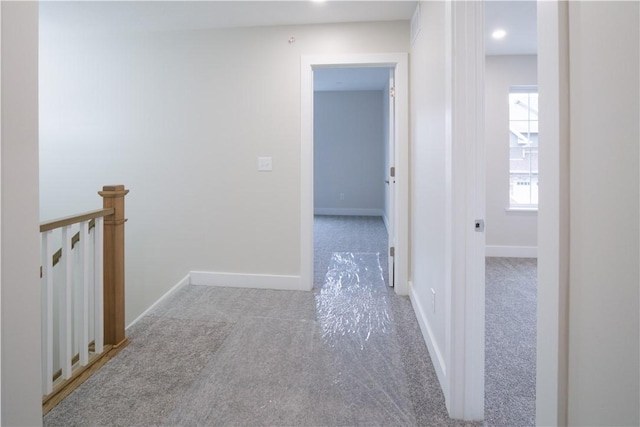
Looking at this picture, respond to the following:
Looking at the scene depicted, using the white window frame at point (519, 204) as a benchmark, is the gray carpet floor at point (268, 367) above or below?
below

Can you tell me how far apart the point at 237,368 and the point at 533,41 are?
413 cm

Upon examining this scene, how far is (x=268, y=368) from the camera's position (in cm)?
194

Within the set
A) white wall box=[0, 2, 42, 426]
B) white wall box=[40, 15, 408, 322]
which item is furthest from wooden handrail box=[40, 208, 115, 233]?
white wall box=[40, 15, 408, 322]

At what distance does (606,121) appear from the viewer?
61 centimetres

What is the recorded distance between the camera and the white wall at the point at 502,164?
4273 mm

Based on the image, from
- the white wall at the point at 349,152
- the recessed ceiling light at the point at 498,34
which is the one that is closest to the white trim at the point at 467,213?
the recessed ceiling light at the point at 498,34

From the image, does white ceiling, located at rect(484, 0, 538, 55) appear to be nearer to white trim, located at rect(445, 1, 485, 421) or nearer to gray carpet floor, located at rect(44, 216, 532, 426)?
white trim, located at rect(445, 1, 485, 421)

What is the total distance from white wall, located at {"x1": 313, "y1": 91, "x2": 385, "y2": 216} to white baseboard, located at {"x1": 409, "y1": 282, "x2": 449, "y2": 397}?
5.19 metres

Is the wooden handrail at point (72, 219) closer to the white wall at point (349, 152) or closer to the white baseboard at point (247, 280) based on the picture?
the white baseboard at point (247, 280)

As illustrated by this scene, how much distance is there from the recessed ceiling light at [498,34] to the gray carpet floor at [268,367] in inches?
106

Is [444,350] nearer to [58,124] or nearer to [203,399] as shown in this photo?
[203,399]

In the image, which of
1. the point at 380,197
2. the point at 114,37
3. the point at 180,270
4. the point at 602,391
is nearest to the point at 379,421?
the point at 602,391

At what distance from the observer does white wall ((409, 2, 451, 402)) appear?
177 centimetres

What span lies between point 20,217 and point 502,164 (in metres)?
4.53
